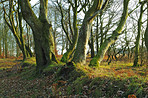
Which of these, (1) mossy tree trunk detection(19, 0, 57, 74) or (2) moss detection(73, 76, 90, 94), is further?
(1) mossy tree trunk detection(19, 0, 57, 74)

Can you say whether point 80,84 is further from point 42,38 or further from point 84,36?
point 42,38

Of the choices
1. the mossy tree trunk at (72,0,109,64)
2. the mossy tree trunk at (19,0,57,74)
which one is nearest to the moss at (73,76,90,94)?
the mossy tree trunk at (72,0,109,64)

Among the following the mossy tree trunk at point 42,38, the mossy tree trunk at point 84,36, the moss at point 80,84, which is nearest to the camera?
the moss at point 80,84

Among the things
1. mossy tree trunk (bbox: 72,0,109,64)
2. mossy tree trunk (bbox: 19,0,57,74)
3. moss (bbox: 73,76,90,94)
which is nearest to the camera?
moss (bbox: 73,76,90,94)

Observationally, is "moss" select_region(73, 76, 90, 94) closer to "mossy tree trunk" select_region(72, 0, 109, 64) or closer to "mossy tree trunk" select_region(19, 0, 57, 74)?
"mossy tree trunk" select_region(72, 0, 109, 64)

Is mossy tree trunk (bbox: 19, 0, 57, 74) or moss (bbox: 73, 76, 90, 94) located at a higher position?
mossy tree trunk (bbox: 19, 0, 57, 74)

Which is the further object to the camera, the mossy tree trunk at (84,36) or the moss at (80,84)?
the mossy tree trunk at (84,36)

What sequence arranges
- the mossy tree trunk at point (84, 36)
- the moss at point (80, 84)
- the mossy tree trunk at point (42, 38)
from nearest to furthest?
the moss at point (80, 84) → the mossy tree trunk at point (84, 36) → the mossy tree trunk at point (42, 38)

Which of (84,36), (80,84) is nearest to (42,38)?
(84,36)

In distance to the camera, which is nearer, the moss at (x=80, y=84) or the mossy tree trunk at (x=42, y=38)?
the moss at (x=80, y=84)

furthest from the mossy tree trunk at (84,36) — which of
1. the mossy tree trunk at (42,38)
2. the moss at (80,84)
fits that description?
the mossy tree trunk at (42,38)

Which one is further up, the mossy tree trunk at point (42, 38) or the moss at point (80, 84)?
the mossy tree trunk at point (42, 38)

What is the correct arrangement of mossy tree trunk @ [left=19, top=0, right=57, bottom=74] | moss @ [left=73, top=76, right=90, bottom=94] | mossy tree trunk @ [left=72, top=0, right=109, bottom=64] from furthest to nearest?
mossy tree trunk @ [left=19, top=0, right=57, bottom=74], mossy tree trunk @ [left=72, top=0, right=109, bottom=64], moss @ [left=73, top=76, right=90, bottom=94]

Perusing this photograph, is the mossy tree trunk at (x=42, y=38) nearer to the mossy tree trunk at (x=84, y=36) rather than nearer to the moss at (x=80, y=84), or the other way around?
the mossy tree trunk at (x=84, y=36)
